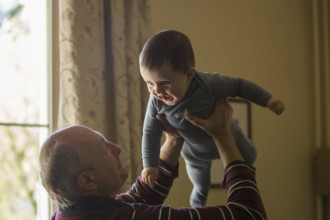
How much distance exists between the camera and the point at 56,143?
1.04m

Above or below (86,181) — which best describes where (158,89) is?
above

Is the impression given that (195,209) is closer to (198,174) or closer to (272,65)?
(198,174)

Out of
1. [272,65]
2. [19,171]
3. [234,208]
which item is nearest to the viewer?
[234,208]

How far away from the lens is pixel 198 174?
4.86 feet

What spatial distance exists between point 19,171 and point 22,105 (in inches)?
15.6

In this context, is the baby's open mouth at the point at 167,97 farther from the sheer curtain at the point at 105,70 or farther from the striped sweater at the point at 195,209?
the sheer curtain at the point at 105,70

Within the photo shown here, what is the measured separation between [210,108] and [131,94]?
1094mm

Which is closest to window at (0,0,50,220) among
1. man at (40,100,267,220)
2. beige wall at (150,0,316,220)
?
beige wall at (150,0,316,220)

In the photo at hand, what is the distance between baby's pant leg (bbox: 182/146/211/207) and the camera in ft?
4.75

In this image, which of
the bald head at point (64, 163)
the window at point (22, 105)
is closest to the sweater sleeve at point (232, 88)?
the bald head at point (64, 163)

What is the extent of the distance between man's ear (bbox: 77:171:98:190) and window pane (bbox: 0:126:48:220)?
4.49 ft

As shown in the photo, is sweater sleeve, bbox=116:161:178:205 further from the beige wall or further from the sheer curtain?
the beige wall

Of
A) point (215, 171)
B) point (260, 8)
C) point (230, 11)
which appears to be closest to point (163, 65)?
point (215, 171)

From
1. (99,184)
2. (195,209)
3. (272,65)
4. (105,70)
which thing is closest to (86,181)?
(99,184)
